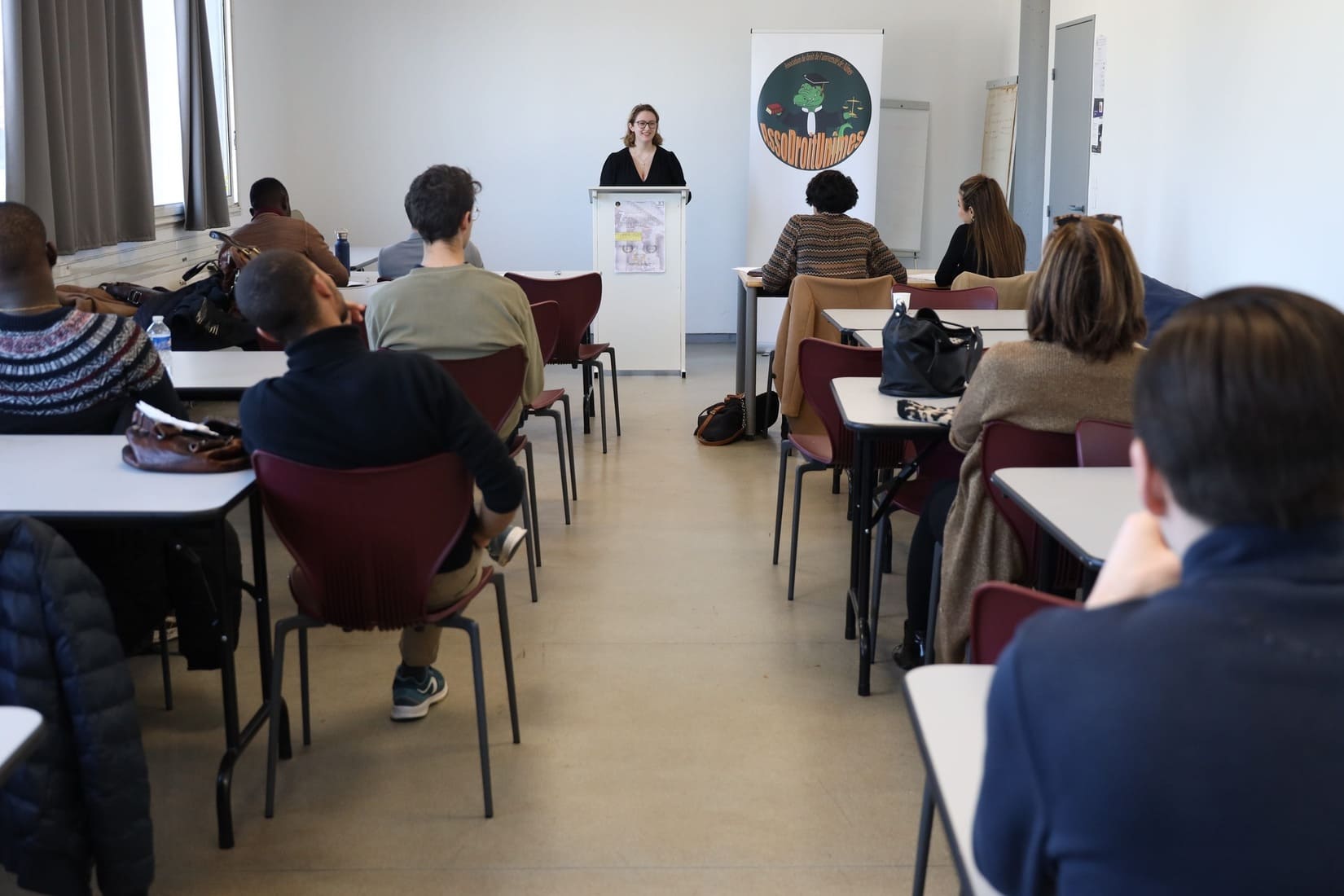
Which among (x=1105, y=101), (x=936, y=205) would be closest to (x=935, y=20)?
(x=936, y=205)

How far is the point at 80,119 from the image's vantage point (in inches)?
202

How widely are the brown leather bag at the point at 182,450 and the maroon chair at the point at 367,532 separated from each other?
0.18 meters

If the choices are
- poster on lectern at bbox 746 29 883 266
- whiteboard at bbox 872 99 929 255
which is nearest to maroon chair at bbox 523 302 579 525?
poster on lectern at bbox 746 29 883 266

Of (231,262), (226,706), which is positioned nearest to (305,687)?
(226,706)

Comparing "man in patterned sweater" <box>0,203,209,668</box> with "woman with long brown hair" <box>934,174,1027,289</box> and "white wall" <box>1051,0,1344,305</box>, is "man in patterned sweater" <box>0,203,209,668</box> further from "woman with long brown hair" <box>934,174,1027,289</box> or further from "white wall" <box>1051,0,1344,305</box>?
"white wall" <box>1051,0,1344,305</box>

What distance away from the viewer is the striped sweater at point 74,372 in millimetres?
2602

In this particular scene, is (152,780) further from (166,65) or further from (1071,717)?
(166,65)

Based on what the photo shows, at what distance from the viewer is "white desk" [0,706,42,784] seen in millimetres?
1277

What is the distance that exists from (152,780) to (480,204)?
6.45m

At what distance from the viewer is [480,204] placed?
8602mm

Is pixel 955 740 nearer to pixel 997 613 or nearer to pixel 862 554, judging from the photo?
pixel 997 613

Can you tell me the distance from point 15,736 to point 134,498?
3.08 feet

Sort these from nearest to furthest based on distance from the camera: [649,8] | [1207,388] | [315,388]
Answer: [1207,388]
[315,388]
[649,8]

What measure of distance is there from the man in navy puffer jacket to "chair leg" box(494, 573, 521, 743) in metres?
0.85
